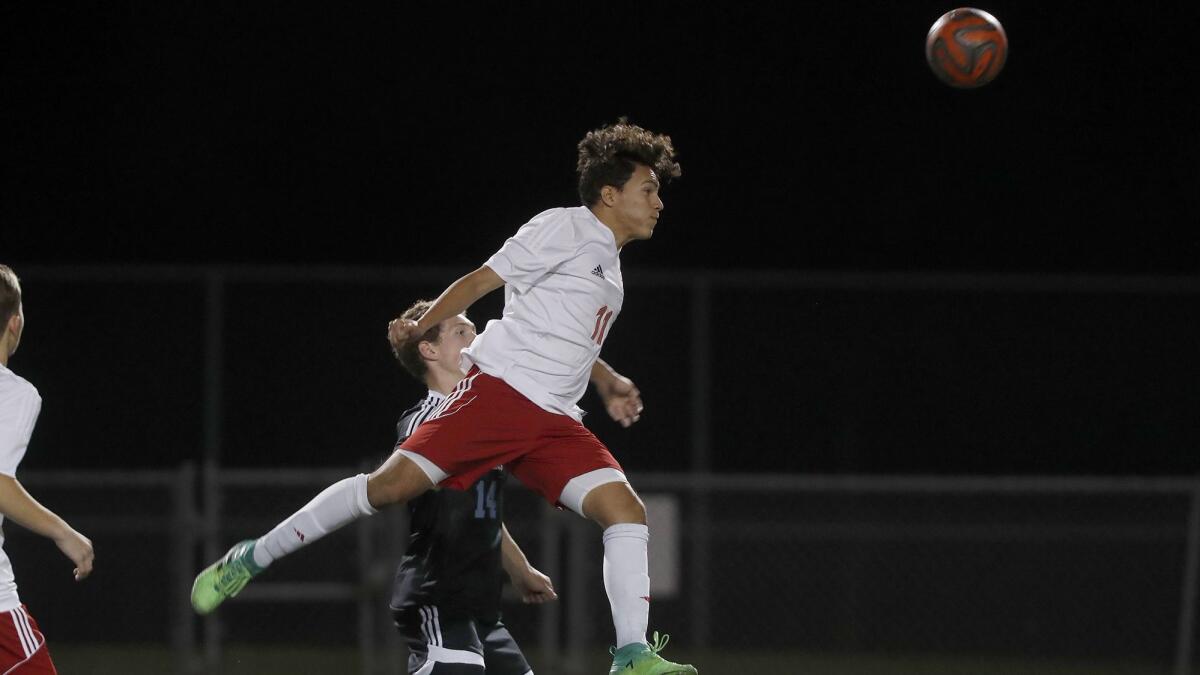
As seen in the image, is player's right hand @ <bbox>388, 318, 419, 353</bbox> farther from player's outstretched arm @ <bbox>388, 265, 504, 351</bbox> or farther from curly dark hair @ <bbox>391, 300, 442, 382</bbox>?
curly dark hair @ <bbox>391, 300, 442, 382</bbox>

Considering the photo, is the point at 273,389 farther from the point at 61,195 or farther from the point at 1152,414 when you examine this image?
the point at 1152,414

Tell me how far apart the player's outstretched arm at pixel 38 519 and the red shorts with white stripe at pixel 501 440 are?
1.08 meters

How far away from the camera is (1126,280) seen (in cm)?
1249

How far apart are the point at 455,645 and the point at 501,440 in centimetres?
65

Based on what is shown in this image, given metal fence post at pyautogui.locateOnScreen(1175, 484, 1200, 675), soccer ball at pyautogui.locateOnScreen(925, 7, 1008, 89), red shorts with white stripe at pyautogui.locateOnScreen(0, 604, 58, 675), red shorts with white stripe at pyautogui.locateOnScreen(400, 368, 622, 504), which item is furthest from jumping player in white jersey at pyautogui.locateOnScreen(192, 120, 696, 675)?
metal fence post at pyautogui.locateOnScreen(1175, 484, 1200, 675)

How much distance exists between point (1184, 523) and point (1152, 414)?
1449mm

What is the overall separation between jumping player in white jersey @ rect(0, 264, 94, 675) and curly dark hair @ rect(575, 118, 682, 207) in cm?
191

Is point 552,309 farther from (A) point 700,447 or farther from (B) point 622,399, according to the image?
(A) point 700,447

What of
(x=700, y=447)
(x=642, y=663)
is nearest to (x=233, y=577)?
(x=642, y=663)

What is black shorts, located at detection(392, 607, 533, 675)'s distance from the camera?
4688 mm

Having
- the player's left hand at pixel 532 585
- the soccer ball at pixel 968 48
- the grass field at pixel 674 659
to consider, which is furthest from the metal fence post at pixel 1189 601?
the player's left hand at pixel 532 585

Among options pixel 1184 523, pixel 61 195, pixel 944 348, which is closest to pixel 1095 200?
pixel 944 348

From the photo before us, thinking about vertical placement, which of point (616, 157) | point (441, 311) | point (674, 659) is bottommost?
point (674, 659)

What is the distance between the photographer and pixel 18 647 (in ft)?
13.2
